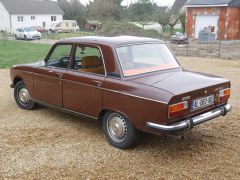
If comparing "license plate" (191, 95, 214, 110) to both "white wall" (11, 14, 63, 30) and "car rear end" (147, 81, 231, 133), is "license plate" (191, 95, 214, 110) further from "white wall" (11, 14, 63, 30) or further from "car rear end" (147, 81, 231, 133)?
"white wall" (11, 14, 63, 30)

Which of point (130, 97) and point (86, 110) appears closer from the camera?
point (130, 97)

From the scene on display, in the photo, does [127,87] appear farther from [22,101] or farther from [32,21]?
[32,21]

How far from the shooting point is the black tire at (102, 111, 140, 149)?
4805mm

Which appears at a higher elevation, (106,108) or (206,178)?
(106,108)

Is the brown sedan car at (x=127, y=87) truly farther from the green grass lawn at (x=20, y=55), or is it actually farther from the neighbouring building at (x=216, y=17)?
the neighbouring building at (x=216, y=17)

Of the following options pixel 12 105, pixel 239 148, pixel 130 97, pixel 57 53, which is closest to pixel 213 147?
pixel 239 148

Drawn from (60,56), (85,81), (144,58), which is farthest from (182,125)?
(60,56)

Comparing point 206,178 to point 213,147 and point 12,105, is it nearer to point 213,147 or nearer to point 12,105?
point 213,147

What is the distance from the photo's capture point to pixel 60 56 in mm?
6266

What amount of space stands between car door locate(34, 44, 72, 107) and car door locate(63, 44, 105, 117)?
0.61 ft

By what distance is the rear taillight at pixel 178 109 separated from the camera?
4.30 meters

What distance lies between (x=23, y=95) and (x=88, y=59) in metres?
2.26

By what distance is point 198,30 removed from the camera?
97.0 ft

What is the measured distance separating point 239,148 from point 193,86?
1324 millimetres
